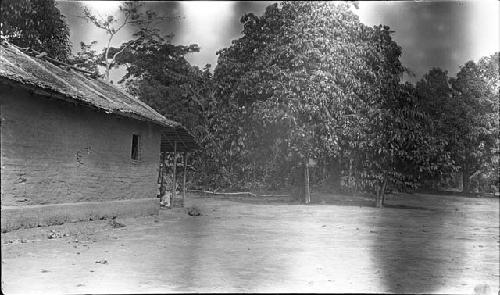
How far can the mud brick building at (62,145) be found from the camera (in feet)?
7.77

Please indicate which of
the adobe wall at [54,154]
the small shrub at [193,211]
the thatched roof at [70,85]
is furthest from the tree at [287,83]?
the small shrub at [193,211]

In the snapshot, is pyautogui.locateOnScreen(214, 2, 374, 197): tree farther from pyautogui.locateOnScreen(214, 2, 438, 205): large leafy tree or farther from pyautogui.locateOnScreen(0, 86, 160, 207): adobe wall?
pyautogui.locateOnScreen(0, 86, 160, 207): adobe wall

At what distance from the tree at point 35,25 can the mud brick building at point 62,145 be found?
108mm

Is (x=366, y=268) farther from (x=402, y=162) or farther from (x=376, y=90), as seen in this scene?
(x=402, y=162)

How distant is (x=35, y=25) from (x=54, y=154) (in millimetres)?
707

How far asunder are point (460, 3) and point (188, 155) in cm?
213

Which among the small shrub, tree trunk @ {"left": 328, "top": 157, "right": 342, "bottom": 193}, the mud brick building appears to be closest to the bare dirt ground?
the small shrub

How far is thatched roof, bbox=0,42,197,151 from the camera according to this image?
253 centimetres

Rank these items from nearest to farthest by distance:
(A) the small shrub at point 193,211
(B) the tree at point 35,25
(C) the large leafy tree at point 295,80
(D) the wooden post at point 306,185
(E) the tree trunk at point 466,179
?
(B) the tree at point 35,25
(C) the large leafy tree at point 295,80
(D) the wooden post at point 306,185
(A) the small shrub at point 193,211
(E) the tree trunk at point 466,179

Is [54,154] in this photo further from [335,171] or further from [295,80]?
[335,171]

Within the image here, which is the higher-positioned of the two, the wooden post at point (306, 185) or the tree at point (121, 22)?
the tree at point (121, 22)

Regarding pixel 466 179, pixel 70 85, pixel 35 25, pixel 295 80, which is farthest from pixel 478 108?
pixel 35 25

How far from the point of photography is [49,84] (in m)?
2.79

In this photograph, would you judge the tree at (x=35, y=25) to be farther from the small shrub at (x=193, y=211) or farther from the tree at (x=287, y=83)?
the small shrub at (x=193, y=211)
